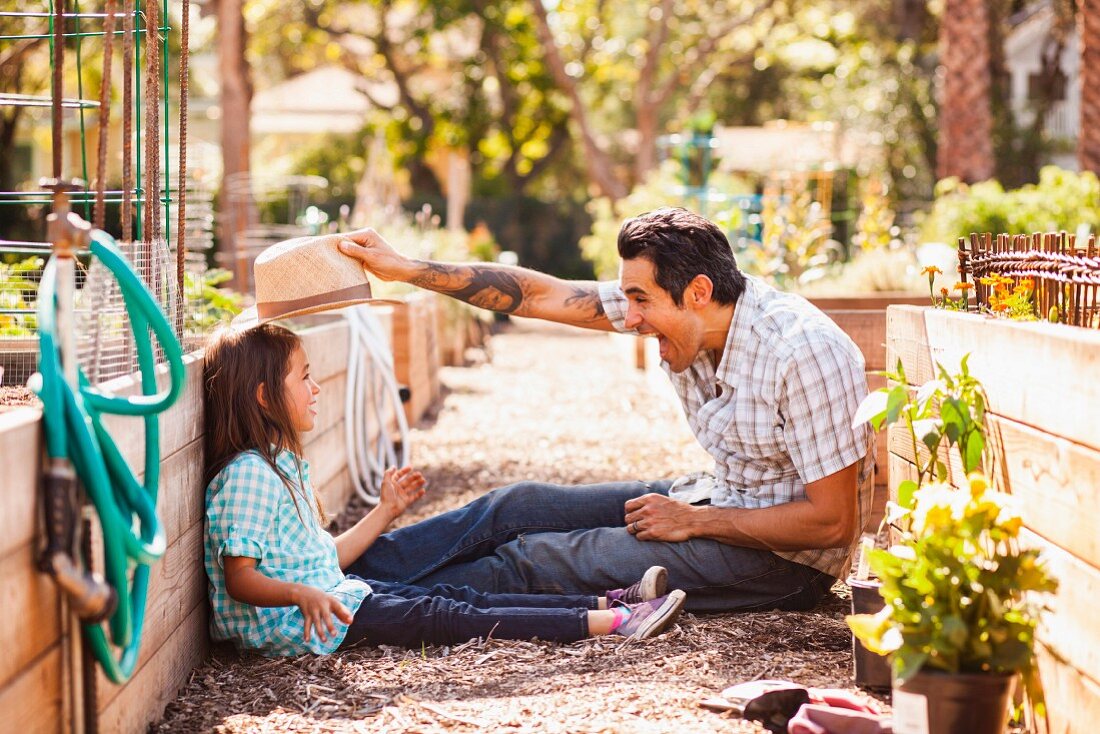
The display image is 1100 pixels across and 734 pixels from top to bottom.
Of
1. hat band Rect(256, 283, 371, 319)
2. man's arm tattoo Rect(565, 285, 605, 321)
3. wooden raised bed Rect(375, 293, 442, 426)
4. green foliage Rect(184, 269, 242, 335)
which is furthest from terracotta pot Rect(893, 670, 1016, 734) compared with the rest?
wooden raised bed Rect(375, 293, 442, 426)

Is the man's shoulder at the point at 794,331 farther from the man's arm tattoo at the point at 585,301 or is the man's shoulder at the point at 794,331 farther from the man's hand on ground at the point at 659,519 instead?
the man's arm tattoo at the point at 585,301

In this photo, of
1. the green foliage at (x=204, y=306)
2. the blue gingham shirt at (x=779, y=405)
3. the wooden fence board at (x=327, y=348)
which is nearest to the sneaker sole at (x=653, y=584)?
the blue gingham shirt at (x=779, y=405)

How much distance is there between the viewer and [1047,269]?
8.73ft

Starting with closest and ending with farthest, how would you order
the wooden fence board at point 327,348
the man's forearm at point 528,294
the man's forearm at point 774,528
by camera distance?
the man's forearm at point 774,528 < the man's forearm at point 528,294 < the wooden fence board at point 327,348

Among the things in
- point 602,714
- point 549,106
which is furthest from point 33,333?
point 549,106

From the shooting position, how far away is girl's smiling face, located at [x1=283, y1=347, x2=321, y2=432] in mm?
3033

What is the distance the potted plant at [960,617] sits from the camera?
6.68ft

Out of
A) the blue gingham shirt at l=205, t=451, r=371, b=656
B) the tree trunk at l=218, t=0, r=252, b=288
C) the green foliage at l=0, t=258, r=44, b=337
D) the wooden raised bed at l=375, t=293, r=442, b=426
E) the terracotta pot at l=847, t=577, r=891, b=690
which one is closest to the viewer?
A: the terracotta pot at l=847, t=577, r=891, b=690

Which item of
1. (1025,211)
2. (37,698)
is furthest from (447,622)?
(1025,211)

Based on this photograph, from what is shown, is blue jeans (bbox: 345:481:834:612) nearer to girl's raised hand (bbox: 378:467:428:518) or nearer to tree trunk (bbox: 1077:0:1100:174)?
girl's raised hand (bbox: 378:467:428:518)

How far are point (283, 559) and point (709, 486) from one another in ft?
4.07

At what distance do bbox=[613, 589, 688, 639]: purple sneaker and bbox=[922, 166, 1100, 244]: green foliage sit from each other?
243 inches

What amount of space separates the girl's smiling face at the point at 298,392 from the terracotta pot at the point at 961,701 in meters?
1.63

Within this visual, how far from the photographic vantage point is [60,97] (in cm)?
224
